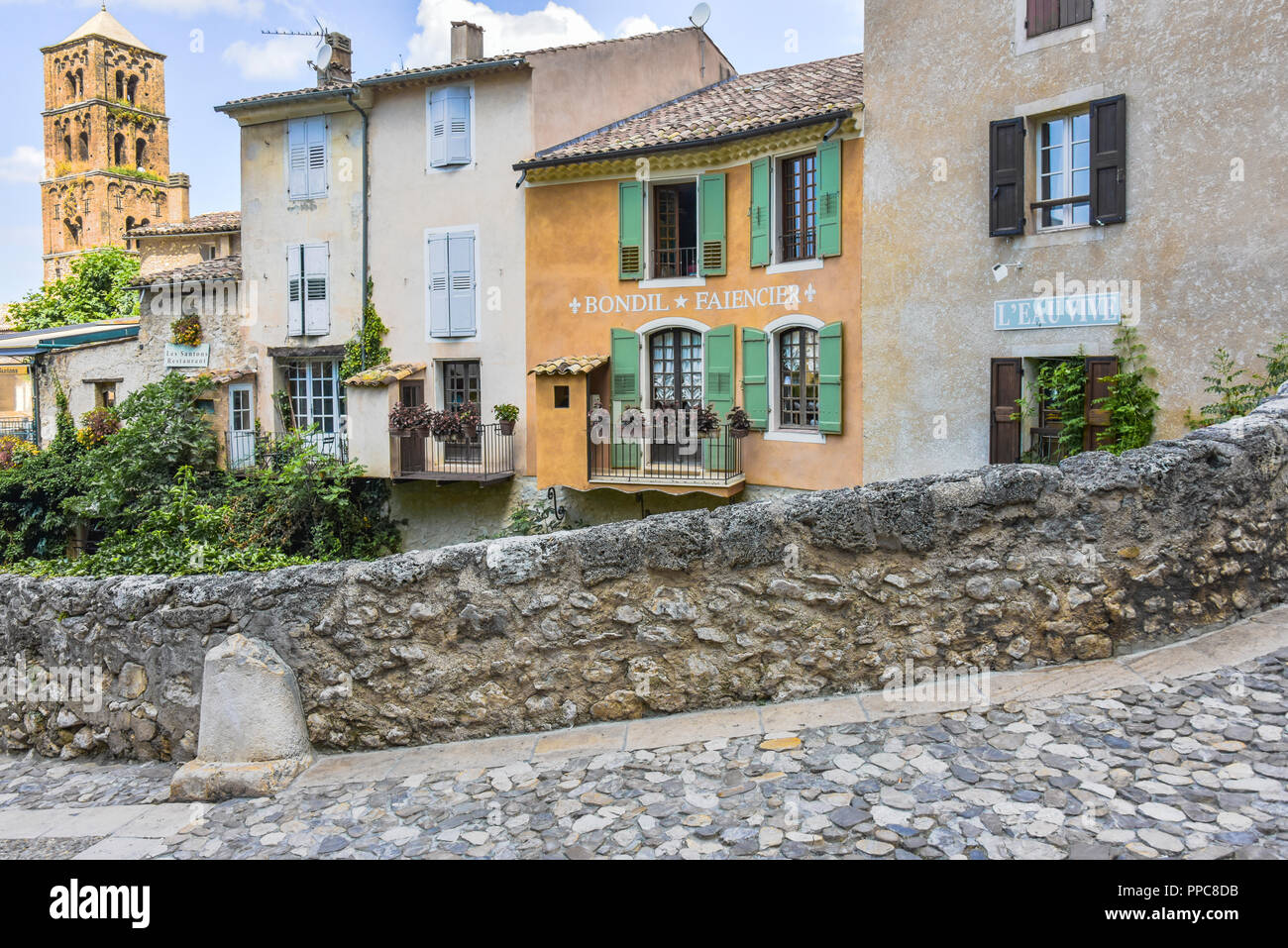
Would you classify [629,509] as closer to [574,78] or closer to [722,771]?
[574,78]

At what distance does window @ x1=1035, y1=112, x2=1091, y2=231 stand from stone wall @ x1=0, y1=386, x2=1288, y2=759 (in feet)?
23.7

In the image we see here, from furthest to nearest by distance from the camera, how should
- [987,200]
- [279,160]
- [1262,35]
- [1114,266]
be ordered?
1. [279,160]
2. [987,200]
3. [1114,266]
4. [1262,35]

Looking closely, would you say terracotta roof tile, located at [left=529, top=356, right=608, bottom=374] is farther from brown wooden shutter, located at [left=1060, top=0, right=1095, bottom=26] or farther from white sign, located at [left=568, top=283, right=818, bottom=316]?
brown wooden shutter, located at [left=1060, top=0, right=1095, bottom=26]

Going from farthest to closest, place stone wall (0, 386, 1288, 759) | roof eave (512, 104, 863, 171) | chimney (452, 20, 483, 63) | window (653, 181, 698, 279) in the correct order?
chimney (452, 20, 483, 63) → window (653, 181, 698, 279) → roof eave (512, 104, 863, 171) → stone wall (0, 386, 1288, 759)

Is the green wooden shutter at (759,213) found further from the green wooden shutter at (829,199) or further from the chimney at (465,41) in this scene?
the chimney at (465,41)

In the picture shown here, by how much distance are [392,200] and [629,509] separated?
315 inches

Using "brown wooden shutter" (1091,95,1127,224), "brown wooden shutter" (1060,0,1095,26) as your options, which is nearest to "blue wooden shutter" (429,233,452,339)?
"brown wooden shutter" (1060,0,1095,26)

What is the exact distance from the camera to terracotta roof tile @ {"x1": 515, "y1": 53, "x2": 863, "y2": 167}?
14.3 m

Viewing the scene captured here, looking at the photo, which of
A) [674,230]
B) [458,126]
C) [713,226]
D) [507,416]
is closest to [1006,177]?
[713,226]

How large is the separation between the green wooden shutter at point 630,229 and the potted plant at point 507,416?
318cm

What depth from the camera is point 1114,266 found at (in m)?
11.0

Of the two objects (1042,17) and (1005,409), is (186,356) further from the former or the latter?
(1042,17)

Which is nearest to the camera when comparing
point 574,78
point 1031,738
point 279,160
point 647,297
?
point 1031,738
